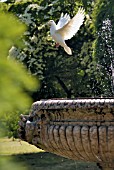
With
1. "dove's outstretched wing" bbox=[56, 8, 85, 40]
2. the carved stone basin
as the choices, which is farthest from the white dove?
the carved stone basin

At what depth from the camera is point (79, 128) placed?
11.7 ft

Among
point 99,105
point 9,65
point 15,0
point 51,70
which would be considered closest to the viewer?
point 9,65

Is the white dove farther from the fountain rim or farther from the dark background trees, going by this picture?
the dark background trees

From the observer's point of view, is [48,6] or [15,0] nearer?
[48,6]

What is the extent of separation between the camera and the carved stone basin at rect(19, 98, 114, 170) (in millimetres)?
3520

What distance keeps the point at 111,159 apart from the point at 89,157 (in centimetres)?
16

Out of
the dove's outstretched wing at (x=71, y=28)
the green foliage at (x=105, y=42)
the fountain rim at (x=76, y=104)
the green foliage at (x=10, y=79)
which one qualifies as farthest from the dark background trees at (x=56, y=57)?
the green foliage at (x=10, y=79)

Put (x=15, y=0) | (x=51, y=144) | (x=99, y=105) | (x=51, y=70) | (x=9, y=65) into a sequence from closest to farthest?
(x=9, y=65), (x=99, y=105), (x=51, y=144), (x=51, y=70), (x=15, y=0)

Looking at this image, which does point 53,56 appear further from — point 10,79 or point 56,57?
point 10,79

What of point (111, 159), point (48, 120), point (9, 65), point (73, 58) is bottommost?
point (111, 159)

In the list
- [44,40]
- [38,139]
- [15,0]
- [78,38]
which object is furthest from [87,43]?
[38,139]

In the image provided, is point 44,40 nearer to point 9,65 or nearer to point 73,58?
point 73,58

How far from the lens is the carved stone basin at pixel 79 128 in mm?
3520

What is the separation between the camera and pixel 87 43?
1234 cm
